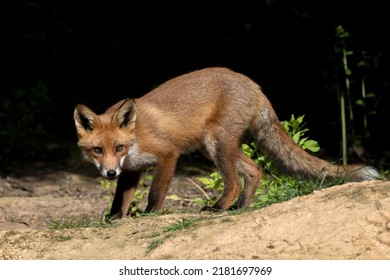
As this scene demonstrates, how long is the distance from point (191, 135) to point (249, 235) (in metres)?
1.93

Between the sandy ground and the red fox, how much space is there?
Answer: 0.73m

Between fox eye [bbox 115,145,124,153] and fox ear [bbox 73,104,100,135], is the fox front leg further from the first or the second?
fox ear [bbox 73,104,100,135]

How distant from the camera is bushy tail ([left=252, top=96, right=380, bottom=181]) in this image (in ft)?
19.3

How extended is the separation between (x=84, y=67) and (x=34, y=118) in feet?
4.58

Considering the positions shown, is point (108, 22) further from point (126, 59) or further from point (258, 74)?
point (258, 74)

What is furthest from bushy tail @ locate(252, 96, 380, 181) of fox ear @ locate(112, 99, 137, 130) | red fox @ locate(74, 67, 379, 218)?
fox ear @ locate(112, 99, 137, 130)

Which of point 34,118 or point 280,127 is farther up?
point 280,127

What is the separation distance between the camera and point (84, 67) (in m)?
11.3

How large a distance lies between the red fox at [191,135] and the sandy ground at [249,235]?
28.5 inches

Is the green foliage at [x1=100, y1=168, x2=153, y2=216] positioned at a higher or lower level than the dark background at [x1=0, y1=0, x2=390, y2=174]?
lower

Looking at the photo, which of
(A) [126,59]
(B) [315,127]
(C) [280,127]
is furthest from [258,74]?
(C) [280,127]

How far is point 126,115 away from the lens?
20.5 feet

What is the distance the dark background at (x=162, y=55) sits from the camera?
993 centimetres

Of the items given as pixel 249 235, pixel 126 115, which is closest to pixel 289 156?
pixel 126 115
